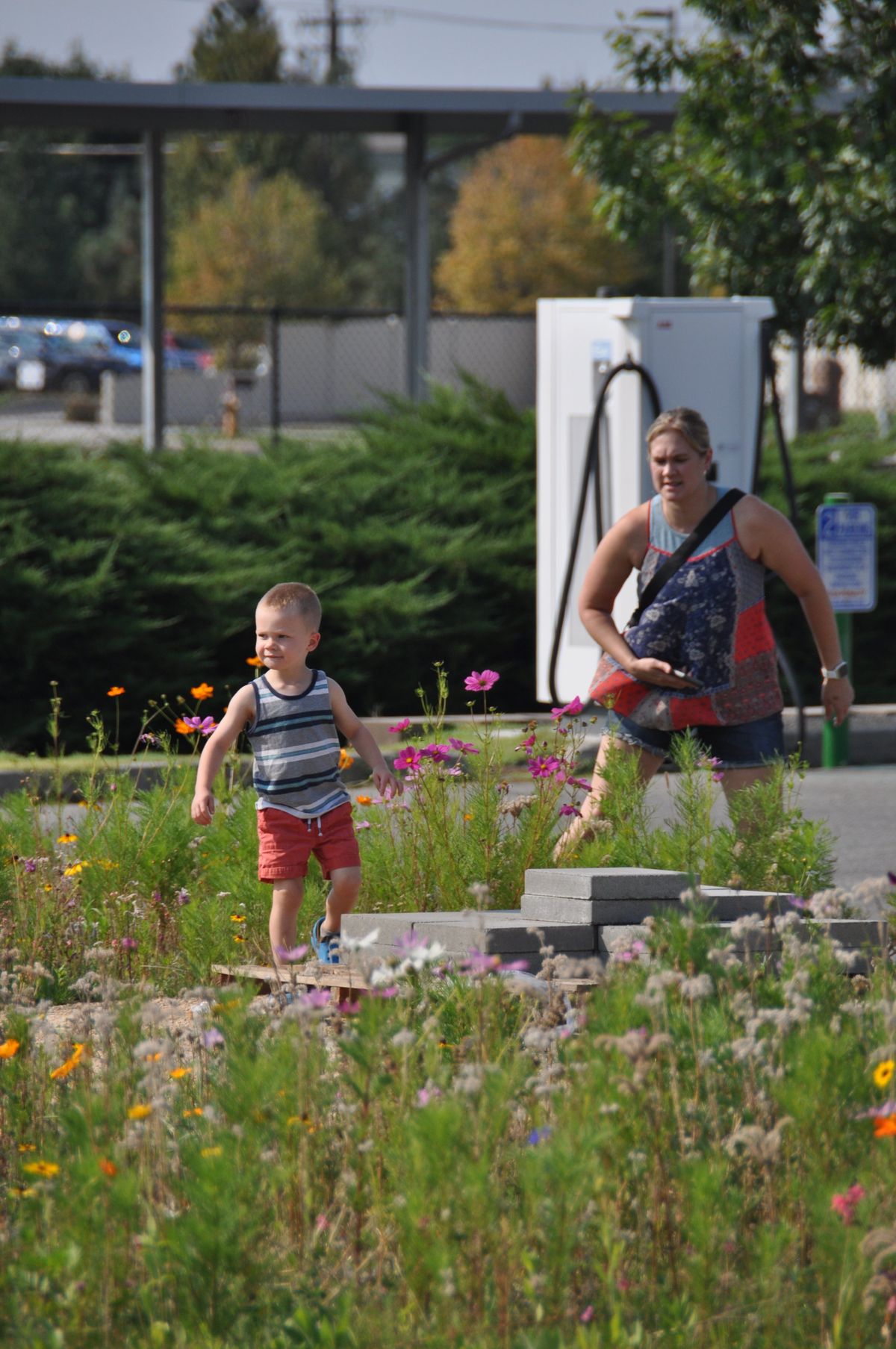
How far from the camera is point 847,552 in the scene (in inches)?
385

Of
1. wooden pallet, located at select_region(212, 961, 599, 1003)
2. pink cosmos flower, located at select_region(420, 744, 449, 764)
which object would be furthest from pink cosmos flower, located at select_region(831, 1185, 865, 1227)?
pink cosmos flower, located at select_region(420, 744, 449, 764)

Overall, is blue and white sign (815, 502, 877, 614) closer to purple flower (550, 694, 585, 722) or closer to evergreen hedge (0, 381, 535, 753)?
evergreen hedge (0, 381, 535, 753)

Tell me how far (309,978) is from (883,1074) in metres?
1.89

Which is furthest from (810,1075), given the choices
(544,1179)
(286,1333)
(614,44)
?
(614,44)

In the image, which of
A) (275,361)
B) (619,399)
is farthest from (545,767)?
(275,361)

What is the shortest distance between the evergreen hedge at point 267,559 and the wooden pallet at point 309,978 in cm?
541

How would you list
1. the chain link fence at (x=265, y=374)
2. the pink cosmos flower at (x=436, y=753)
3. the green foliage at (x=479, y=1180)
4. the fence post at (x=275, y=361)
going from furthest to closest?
the chain link fence at (x=265, y=374), the fence post at (x=275, y=361), the pink cosmos flower at (x=436, y=753), the green foliage at (x=479, y=1180)

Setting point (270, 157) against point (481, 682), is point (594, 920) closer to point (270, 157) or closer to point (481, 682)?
point (481, 682)

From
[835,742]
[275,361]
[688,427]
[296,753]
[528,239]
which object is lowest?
[835,742]

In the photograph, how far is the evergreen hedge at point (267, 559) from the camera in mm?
10109

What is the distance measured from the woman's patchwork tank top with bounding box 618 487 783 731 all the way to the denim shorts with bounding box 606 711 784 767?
4cm

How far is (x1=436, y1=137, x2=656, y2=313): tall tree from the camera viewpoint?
173 feet

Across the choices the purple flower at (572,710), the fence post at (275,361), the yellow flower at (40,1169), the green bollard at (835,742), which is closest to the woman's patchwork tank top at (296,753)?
the purple flower at (572,710)

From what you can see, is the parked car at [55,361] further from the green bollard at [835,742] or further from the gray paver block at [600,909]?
the gray paver block at [600,909]
